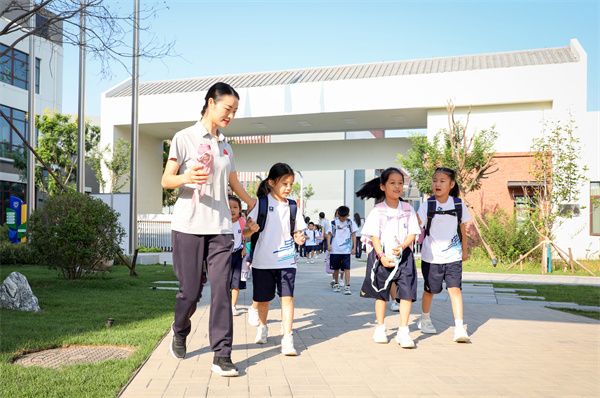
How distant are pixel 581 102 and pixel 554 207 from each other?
19.0ft

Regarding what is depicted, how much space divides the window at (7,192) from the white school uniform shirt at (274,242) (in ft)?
104

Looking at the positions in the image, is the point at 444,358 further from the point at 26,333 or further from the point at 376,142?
the point at 376,142

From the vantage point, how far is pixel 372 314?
7.30 meters

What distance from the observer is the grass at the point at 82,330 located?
3.64m

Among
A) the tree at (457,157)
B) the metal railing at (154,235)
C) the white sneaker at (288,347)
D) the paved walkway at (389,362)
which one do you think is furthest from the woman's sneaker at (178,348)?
the metal railing at (154,235)

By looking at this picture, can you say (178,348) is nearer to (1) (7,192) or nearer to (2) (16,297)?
(2) (16,297)

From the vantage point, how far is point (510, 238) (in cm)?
1891

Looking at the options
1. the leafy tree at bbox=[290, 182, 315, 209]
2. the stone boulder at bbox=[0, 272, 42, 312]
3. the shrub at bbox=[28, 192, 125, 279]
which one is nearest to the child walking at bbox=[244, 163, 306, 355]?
the stone boulder at bbox=[0, 272, 42, 312]

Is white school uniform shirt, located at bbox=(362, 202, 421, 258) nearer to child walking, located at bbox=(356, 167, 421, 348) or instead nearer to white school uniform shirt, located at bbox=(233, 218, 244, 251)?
child walking, located at bbox=(356, 167, 421, 348)

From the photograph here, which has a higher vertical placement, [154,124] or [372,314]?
[154,124]

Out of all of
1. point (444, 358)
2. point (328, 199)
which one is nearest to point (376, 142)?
point (444, 358)

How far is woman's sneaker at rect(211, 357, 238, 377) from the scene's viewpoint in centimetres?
395

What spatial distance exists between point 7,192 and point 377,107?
22.7m

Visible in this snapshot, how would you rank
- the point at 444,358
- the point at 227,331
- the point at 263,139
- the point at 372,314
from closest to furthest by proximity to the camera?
the point at 227,331 < the point at 444,358 < the point at 372,314 < the point at 263,139
